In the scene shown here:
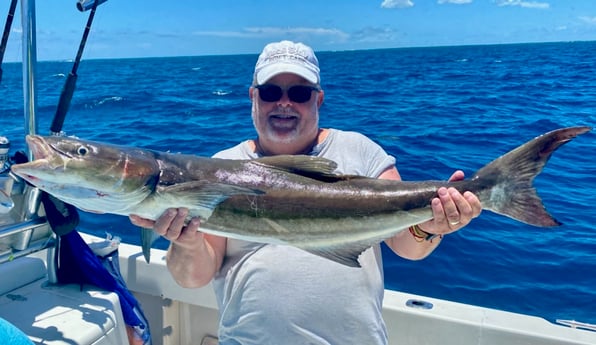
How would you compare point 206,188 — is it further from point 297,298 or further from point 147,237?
point 297,298

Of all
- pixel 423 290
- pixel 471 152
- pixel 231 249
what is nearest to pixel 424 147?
pixel 471 152

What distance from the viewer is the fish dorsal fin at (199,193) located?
7.90ft

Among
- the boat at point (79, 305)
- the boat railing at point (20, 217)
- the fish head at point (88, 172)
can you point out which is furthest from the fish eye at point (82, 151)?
the boat railing at point (20, 217)

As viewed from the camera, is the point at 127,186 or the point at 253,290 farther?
the point at 253,290

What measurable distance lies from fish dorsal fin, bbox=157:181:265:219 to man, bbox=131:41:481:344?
61 millimetres

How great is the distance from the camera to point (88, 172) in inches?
91.9

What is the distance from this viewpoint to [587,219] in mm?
7773

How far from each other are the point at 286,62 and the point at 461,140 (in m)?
10.5

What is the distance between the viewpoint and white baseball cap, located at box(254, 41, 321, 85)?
3244 millimetres

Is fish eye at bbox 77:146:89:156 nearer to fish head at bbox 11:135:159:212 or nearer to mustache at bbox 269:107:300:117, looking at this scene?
fish head at bbox 11:135:159:212

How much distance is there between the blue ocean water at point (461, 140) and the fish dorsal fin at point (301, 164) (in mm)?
2819

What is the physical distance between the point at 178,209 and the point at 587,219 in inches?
292

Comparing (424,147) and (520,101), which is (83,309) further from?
(520,101)

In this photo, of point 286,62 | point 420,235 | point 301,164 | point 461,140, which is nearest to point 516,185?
point 420,235
